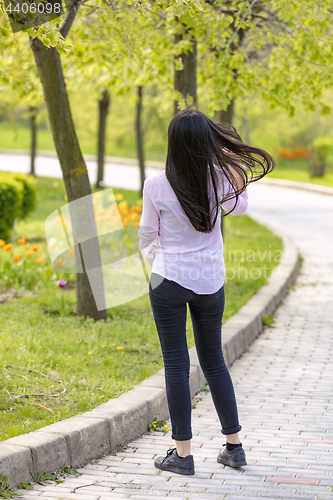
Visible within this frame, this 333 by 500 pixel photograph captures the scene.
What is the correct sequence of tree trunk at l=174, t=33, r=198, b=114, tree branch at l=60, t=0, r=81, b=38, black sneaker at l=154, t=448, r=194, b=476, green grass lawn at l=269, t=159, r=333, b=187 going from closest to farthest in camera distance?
black sneaker at l=154, t=448, r=194, b=476 < tree branch at l=60, t=0, r=81, b=38 < tree trunk at l=174, t=33, r=198, b=114 < green grass lawn at l=269, t=159, r=333, b=187

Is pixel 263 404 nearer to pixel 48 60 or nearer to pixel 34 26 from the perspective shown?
pixel 34 26

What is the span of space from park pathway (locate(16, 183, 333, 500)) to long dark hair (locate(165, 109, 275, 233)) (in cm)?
132

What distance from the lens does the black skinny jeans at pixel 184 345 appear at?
124 inches

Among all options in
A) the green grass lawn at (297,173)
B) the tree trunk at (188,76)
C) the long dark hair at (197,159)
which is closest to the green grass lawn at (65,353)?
the long dark hair at (197,159)

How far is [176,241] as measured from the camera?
3.16 m

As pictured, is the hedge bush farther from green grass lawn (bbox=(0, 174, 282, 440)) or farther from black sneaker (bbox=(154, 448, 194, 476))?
black sneaker (bbox=(154, 448, 194, 476))

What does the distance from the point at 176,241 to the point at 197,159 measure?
1.40 ft

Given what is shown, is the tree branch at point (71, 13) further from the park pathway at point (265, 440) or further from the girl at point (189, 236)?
the park pathway at point (265, 440)

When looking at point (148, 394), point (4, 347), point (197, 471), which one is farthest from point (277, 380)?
point (4, 347)

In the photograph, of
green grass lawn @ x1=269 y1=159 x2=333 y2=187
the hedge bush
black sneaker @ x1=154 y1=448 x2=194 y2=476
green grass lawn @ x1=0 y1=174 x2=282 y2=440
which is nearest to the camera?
black sneaker @ x1=154 y1=448 x2=194 y2=476

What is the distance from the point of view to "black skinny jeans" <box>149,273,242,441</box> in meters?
3.15

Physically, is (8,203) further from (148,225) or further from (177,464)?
(177,464)

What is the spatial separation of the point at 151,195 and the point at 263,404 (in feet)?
7.20

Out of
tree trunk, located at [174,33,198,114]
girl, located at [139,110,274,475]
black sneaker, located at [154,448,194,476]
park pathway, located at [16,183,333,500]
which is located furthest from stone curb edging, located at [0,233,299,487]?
tree trunk, located at [174,33,198,114]
